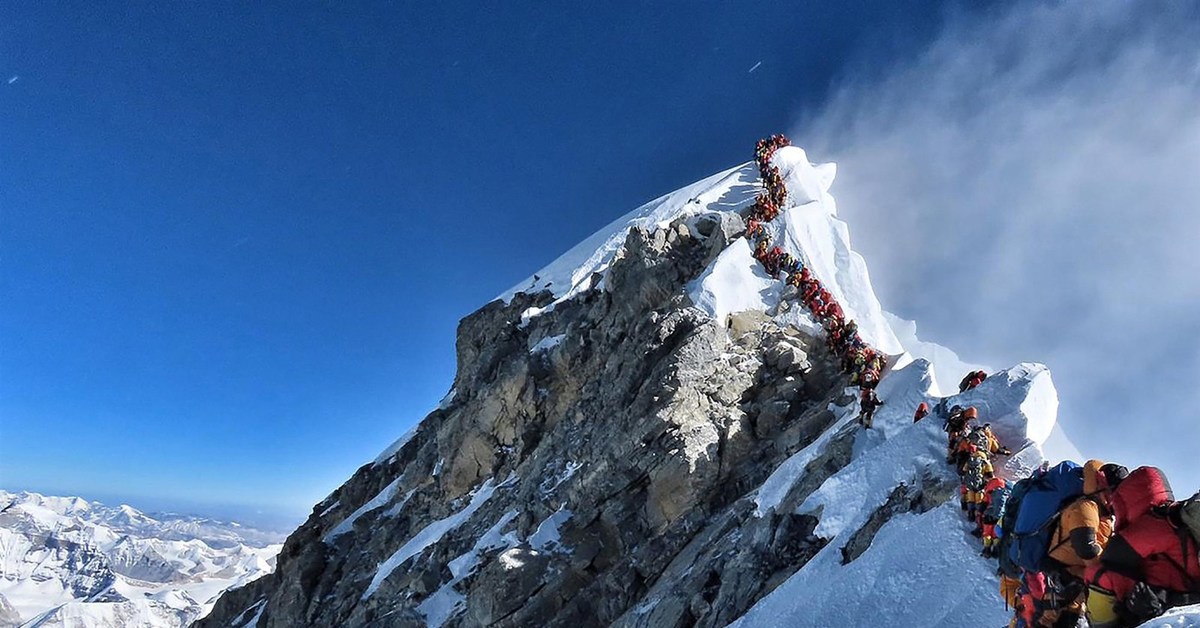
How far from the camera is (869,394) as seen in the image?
607 inches

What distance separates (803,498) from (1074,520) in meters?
8.76

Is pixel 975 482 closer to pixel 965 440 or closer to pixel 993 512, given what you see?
pixel 993 512

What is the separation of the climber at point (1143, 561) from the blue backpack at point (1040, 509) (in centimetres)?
42

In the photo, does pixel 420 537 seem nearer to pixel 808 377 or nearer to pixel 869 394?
pixel 808 377

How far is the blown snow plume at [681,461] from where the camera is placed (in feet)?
37.1

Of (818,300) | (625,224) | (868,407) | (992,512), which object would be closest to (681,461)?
(868,407)

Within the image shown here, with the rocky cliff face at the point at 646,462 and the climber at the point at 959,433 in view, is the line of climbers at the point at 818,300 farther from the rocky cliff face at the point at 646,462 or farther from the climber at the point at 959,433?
the climber at the point at 959,433

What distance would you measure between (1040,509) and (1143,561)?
2.99ft

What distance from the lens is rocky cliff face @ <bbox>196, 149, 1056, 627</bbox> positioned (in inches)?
519

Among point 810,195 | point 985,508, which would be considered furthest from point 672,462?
point 810,195

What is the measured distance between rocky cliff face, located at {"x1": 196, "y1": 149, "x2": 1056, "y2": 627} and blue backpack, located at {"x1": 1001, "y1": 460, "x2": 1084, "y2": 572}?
203 cm

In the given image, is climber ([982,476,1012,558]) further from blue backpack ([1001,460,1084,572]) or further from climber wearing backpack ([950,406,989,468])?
blue backpack ([1001,460,1084,572])

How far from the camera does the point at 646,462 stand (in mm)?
21047

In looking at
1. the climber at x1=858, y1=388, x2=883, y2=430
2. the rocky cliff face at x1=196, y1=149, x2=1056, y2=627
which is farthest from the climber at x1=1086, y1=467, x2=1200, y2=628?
the climber at x1=858, y1=388, x2=883, y2=430
